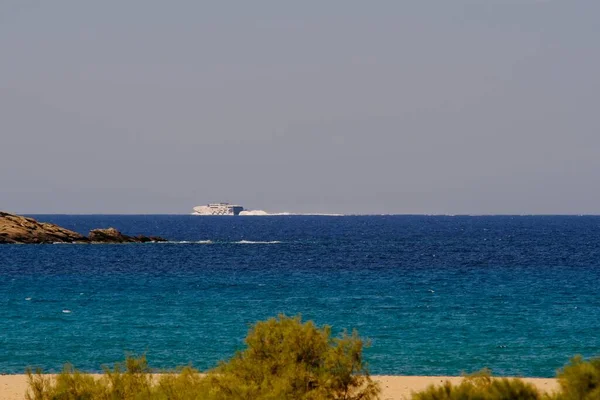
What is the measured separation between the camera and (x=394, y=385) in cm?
3023

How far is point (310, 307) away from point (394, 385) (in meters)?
26.2

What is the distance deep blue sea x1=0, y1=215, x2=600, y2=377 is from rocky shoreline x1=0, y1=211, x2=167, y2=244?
26.8 m

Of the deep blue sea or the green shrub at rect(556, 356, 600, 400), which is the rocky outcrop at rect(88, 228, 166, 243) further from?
the green shrub at rect(556, 356, 600, 400)

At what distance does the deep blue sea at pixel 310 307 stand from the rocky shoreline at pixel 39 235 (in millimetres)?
26795

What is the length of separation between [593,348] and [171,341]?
20700mm

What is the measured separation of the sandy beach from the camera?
28312 mm

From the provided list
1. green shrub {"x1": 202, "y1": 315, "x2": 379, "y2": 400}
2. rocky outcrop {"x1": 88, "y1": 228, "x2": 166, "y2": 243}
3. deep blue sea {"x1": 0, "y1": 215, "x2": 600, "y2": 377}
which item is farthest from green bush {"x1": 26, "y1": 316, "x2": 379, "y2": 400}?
rocky outcrop {"x1": 88, "y1": 228, "x2": 166, "y2": 243}

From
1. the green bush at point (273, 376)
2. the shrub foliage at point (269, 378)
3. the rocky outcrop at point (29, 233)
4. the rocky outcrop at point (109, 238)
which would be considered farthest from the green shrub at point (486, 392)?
the rocky outcrop at point (109, 238)

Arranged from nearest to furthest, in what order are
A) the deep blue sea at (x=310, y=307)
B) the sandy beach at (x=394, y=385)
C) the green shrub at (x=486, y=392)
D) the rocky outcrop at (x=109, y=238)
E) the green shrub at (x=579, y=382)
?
the green shrub at (x=579, y=382)
the green shrub at (x=486, y=392)
the sandy beach at (x=394, y=385)
the deep blue sea at (x=310, y=307)
the rocky outcrop at (x=109, y=238)

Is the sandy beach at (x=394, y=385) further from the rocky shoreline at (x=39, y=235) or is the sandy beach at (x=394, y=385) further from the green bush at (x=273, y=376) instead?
the rocky shoreline at (x=39, y=235)

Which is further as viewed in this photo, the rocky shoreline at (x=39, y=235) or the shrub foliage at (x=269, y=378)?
the rocky shoreline at (x=39, y=235)

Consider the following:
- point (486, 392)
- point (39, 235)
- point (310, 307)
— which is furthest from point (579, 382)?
point (39, 235)

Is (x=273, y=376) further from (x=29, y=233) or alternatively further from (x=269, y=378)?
(x=29, y=233)

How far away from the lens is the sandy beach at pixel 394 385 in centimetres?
2831
